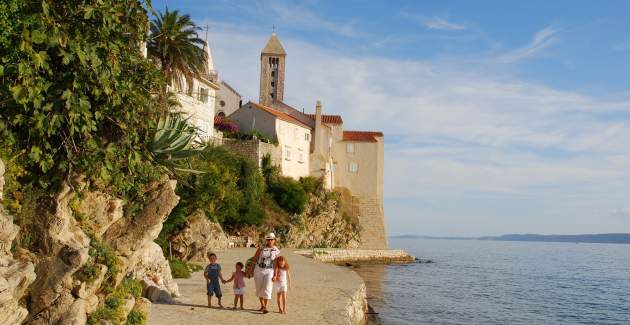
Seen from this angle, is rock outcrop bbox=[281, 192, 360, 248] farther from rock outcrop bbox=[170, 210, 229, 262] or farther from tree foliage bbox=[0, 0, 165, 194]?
tree foliage bbox=[0, 0, 165, 194]

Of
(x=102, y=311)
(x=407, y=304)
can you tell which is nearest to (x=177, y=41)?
(x=407, y=304)

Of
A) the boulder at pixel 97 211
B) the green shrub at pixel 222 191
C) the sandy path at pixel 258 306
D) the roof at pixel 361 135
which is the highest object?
the roof at pixel 361 135

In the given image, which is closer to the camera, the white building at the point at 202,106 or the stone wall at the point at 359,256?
the white building at the point at 202,106

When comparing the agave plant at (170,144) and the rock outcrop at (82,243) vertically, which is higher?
the agave plant at (170,144)

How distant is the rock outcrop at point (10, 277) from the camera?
812 centimetres

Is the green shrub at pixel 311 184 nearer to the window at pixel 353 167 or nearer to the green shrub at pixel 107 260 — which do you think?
the window at pixel 353 167

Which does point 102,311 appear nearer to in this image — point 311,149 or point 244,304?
point 244,304

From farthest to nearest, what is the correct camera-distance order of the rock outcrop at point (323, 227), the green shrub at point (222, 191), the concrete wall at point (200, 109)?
the rock outcrop at point (323, 227) < the concrete wall at point (200, 109) < the green shrub at point (222, 191)

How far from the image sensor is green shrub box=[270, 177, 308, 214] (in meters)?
55.7

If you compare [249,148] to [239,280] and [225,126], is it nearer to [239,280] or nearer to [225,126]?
[225,126]

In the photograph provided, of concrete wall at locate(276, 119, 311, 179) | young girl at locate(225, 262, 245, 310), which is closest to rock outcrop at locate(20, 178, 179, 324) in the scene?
young girl at locate(225, 262, 245, 310)

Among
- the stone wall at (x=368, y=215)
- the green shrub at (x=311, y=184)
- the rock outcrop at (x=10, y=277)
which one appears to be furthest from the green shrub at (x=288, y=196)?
the rock outcrop at (x=10, y=277)

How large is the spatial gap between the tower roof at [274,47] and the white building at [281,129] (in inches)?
842

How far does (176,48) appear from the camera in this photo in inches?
1254
